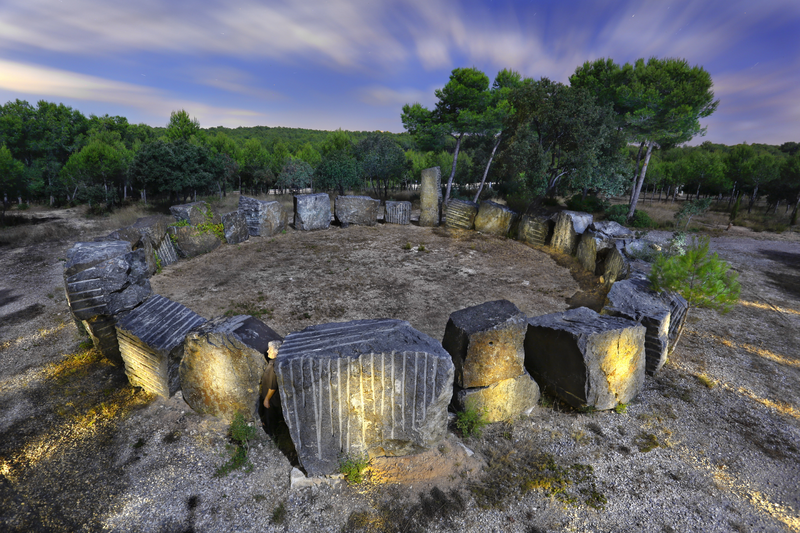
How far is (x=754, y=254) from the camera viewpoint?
12906 mm

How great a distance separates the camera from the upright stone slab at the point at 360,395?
3.52 metres

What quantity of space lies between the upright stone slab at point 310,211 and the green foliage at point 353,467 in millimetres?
12324

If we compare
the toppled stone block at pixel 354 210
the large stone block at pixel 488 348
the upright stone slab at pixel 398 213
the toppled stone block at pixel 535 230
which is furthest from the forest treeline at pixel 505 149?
the large stone block at pixel 488 348

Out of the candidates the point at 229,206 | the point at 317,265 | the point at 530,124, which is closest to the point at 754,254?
the point at 530,124

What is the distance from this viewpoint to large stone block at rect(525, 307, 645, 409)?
434 cm

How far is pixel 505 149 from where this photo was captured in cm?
2133

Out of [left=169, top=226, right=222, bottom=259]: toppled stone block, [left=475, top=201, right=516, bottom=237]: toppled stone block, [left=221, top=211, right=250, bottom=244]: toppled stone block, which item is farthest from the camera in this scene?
[left=475, top=201, right=516, bottom=237]: toppled stone block

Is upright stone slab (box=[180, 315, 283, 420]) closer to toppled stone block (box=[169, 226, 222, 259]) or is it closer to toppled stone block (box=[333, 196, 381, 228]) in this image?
toppled stone block (box=[169, 226, 222, 259])

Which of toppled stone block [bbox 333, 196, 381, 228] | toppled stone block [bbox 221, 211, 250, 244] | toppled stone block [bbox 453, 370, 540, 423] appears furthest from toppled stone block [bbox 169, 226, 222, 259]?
toppled stone block [bbox 453, 370, 540, 423]

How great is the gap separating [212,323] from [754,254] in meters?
17.5

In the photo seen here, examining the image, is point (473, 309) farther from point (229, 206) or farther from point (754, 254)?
point (229, 206)

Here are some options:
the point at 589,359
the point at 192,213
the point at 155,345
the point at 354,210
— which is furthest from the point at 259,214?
the point at 589,359

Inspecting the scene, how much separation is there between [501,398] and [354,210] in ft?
41.1

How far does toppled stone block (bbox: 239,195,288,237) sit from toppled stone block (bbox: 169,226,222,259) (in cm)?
194
